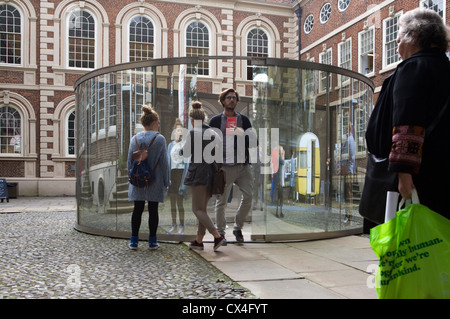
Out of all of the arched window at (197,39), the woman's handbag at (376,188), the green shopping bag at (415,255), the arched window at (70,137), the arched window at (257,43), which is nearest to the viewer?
the green shopping bag at (415,255)

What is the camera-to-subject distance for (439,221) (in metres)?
2.03

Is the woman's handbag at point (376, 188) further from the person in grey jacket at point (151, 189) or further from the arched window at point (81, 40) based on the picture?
the arched window at point (81, 40)

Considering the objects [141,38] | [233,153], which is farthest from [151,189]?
[141,38]

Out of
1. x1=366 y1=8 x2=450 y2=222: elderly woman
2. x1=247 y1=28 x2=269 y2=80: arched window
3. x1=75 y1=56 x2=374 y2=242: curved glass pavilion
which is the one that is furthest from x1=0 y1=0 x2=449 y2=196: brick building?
x1=366 y1=8 x2=450 y2=222: elderly woman

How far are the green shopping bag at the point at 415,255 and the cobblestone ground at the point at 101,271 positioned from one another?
5.13 feet

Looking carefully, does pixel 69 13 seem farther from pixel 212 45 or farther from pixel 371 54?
pixel 371 54

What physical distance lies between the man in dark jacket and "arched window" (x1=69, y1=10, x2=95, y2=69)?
1635 centimetres

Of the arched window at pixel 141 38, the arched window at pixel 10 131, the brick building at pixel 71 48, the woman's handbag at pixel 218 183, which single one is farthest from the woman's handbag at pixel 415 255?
the arched window at pixel 141 38

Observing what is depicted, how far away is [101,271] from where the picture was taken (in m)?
4.35

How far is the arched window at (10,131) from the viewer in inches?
762

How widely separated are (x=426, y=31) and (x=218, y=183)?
333cm

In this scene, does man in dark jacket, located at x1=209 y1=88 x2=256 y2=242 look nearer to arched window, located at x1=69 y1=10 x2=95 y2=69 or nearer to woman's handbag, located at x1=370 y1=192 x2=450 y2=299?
woman's handbag, located at x1=370 y1=192 x2=450 y2=299

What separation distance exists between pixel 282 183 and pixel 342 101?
1836mm
